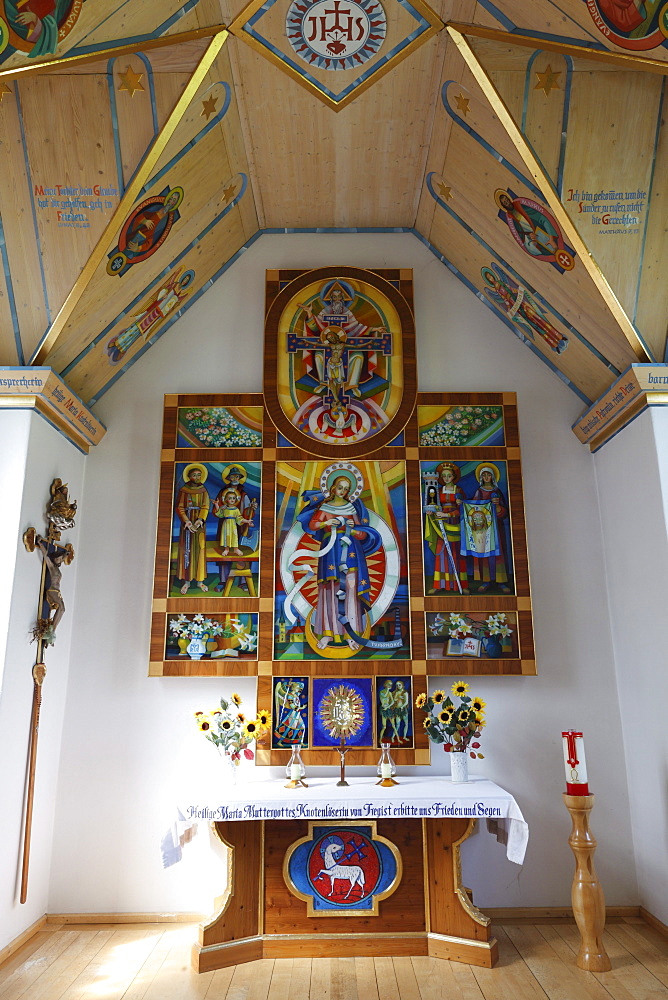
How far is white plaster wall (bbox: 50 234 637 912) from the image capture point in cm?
484

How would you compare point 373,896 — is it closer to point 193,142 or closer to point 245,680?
point 245,680

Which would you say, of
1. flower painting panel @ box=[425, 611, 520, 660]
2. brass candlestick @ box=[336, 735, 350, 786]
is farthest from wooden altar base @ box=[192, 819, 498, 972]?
flower painting panel @ box=[425, 611, 520, 660]

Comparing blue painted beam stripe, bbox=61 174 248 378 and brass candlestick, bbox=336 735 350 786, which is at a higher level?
blue painted beam stripe, bbox=61 174 248 378

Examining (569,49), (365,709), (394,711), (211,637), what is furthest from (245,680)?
(569,49)

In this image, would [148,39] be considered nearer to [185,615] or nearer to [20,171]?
[20,171]

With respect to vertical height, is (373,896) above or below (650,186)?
below

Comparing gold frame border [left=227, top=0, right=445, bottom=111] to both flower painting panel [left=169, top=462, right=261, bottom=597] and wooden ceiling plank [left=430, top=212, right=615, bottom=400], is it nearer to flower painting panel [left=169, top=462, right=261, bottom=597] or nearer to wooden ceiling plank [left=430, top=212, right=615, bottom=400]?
wooden ceiling plank [left=430, top=212, right=615, bottom=400]

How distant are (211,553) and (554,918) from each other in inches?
134

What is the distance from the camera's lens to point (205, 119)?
4465 millimetres

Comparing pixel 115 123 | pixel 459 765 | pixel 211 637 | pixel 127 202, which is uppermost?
pixel 115 123

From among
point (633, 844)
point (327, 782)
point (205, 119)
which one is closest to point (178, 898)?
point (327, 782)

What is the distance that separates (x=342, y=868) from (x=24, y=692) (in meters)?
2.24

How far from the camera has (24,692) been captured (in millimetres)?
4480

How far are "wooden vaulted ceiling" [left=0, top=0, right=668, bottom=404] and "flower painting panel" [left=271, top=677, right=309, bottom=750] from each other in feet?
8.63
